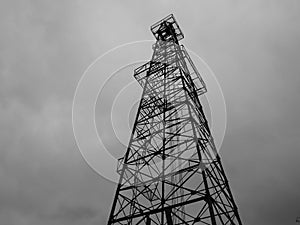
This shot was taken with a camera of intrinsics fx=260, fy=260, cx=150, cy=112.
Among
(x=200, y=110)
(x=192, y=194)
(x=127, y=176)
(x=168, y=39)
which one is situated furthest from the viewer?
(x=168, y=39)

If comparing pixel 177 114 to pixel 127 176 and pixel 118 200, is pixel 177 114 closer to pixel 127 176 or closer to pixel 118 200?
pixel 127 176

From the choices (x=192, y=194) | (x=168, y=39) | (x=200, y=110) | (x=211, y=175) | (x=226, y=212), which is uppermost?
(x=168, y=39)

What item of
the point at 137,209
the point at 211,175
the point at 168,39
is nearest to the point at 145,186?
the point at 137,209

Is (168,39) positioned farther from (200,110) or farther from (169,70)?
(200,110)

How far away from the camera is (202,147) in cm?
1262

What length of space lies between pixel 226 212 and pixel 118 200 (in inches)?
201

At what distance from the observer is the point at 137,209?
1229 cm

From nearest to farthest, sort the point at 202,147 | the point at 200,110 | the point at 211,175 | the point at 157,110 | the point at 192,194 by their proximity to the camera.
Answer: the point at 192,194 → the point at 211,175 → the point at 202,147 → the point at 200,110 → the point at 157,110

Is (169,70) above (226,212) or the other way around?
above

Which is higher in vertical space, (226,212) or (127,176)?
(127,176)

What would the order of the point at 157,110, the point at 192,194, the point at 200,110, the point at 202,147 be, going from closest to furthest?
the point at 192,194 < the point at 202,147 < the point at 200,110 < the point at 157,110

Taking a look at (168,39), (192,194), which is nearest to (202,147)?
(192,194)

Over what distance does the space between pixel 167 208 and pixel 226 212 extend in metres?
2.58

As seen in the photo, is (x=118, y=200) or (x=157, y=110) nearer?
(x=118, y=200)
